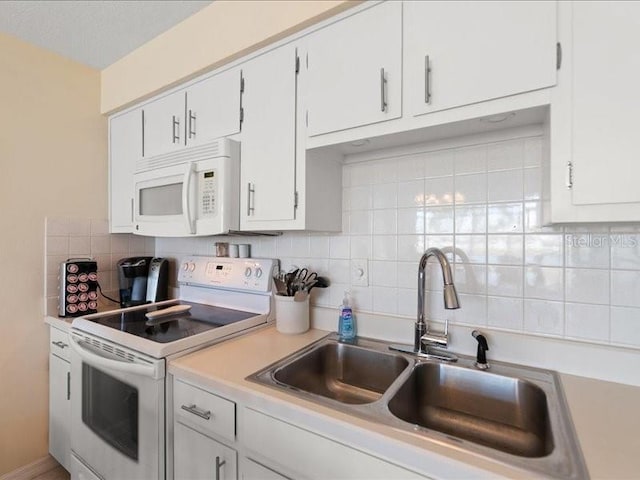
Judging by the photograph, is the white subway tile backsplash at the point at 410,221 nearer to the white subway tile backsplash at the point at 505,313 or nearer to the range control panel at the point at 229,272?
the white subway tile backsplash at the point at 505,313

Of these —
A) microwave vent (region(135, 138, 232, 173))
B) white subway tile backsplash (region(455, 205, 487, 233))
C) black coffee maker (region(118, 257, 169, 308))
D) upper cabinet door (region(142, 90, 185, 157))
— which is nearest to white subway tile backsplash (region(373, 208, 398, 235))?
white subway tile backsplash (region(455, 205, 487, 233))

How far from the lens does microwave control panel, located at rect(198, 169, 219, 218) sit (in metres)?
1.46

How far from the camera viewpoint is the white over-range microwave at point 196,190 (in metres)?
1.44

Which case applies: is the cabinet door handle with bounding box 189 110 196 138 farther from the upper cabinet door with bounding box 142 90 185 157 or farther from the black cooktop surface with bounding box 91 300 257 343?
the black cooktop surface with bounding box 91 300 257 343

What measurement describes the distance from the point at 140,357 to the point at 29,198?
1252 mm

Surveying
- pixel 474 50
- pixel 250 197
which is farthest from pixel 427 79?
pixel 250 197

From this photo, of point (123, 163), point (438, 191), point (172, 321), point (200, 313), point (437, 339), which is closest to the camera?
point (437, 339)

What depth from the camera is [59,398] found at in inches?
69.5

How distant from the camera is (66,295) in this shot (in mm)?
1792

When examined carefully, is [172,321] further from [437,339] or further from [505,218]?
[505,218]

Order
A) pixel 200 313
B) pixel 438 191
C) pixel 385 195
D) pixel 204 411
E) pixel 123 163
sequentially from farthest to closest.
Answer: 1. pixel 123 163
2. pixel 200 313
3. pixel 385 195
4. pixel 438 191
5. pixel 204 411

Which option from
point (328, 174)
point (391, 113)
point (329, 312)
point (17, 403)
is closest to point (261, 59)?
point (328, 174)

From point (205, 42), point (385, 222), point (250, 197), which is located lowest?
point (385, 222)
